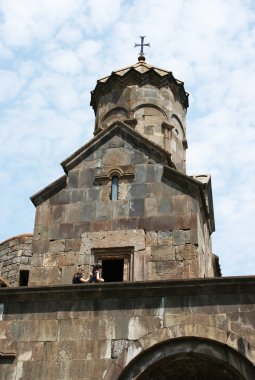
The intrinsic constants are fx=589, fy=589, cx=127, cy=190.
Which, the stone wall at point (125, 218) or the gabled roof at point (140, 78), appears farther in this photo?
the gabled roof at point (140, 78)

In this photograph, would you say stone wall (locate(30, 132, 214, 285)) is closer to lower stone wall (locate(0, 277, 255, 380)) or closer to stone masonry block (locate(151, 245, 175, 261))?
stone masonry block (locate(151, 245, 175, 261))

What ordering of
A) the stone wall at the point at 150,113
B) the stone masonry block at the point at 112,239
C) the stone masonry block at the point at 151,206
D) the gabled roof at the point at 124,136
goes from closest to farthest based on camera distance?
the stone masonry block at the point at 112,239 < the stone masonry block at the point at 151,206 < the gabled roof at the point at 124,136 < the stone wall at the point at 150,113

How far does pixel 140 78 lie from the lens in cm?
1449

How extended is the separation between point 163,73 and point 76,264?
5834 millimetres

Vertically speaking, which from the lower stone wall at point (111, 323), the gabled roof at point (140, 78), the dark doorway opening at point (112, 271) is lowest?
the lower stone wall at point (111, 323)

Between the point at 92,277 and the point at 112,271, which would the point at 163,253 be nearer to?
the point at 112,271

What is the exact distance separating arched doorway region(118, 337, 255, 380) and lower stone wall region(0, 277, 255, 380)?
3.3 inches

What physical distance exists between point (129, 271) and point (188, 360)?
2.44 meters

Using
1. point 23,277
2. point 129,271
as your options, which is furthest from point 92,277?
point 23,277

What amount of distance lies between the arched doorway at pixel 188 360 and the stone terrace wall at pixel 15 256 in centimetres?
759

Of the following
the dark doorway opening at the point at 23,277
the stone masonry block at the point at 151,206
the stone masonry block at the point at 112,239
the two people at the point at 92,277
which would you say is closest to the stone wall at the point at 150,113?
the stone masonry block at the point at 151,206

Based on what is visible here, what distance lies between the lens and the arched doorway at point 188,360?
8391mm

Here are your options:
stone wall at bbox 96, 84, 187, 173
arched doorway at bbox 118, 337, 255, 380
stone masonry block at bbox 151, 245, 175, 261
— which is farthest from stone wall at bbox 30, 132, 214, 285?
arched doorway at bbox 118, 337, 255, 380

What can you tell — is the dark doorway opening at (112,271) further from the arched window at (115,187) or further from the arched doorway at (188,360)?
the arched doorway at (188,360)
